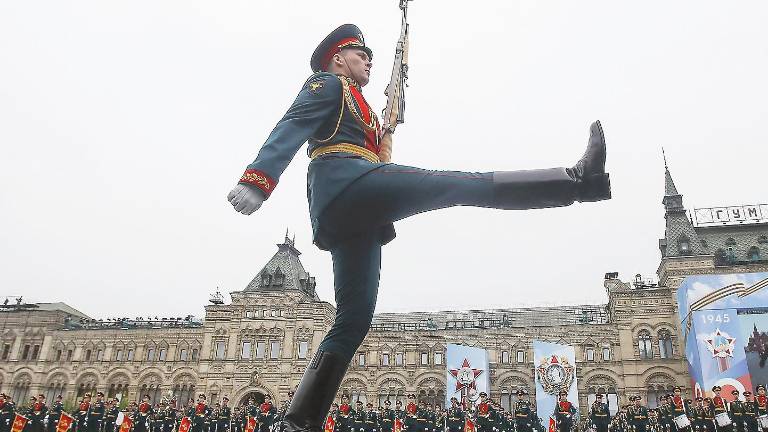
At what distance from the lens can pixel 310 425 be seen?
348 centimetres

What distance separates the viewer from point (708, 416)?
20734 mm

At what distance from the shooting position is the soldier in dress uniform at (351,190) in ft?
10.4

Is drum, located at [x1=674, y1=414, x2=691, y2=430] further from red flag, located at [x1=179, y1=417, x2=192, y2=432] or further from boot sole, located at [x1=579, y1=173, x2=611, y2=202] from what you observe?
boot sole, located at [x1=579, y1=173, x2=611, y2=202]

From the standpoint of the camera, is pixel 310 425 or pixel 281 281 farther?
pixel 281 281

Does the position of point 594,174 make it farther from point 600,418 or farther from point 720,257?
point 720,257

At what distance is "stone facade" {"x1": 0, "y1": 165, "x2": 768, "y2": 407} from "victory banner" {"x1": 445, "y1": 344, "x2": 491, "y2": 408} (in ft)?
19.1

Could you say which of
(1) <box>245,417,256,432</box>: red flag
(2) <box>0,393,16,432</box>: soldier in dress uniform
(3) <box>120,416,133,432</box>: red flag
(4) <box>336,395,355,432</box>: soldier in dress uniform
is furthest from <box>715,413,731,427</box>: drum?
(2) <box>0,393,16,432</box>: soldier in dress uniform

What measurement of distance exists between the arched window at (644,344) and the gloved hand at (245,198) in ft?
136

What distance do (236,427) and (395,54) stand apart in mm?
26696

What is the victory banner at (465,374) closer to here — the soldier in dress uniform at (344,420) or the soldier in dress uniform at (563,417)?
the soldier in dress uniform at (344,420)

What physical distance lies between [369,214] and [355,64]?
4.33 ft

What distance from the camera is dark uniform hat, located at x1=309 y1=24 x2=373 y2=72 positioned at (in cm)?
426

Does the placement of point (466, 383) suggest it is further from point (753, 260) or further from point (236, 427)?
point (753, 260)

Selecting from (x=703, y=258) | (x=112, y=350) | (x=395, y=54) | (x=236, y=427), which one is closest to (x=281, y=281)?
(x=112, y=350)
